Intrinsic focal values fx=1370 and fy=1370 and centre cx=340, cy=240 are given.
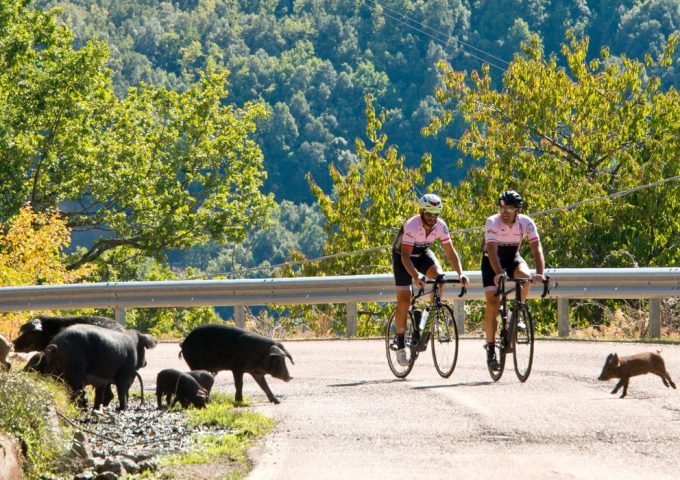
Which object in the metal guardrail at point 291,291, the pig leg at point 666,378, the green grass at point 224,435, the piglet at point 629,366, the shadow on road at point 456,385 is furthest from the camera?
the metal guardrail at point 291,291

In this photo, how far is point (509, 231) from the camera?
1204 cm

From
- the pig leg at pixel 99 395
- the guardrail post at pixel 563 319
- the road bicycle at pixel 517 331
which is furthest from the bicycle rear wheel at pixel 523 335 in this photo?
the guardrail post at pixel 563 319

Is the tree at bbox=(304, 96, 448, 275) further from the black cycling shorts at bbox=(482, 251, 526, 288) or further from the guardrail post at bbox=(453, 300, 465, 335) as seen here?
the black cycling shorts at bbox=(482, 251, 526, 288)

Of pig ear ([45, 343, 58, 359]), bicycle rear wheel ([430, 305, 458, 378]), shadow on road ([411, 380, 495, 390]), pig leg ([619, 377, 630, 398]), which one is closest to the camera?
pig ear ([45, 343, 58, 359])

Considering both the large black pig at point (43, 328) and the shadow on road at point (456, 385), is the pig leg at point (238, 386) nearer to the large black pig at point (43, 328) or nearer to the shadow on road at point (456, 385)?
the large black pig at point (43, 328)

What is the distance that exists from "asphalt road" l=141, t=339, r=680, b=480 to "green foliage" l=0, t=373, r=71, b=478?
1.18 meters

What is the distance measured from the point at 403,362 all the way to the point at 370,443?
378 cm

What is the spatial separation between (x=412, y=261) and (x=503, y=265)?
92 centimetres

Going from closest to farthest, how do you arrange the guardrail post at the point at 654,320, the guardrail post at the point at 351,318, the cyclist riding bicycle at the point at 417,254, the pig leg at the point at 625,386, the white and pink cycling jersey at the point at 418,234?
the pig leg at the point at 625,386 → the cyclist riding bicycle at the point at 417,254 → the white and pink cycling jersey at the point at 418,234 → the guardrail post at the point at 654,320 → the guardrail post at the point at 351,318

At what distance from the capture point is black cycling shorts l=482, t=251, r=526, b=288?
482 inches

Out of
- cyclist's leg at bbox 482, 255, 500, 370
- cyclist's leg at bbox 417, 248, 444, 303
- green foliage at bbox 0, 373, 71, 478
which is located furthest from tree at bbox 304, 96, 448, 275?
green foliage at bbox 0, 373, 71, 478

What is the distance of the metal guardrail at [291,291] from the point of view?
53.6 ft

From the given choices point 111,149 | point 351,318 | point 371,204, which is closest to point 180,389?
point 351,318

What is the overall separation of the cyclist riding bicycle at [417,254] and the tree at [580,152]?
12.9 metres
